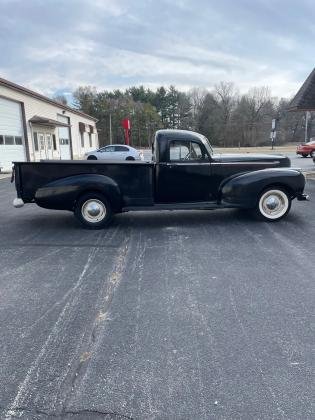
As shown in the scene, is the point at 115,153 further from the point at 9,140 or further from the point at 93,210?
the point at 93,210

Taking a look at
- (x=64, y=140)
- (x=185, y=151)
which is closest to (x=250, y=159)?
(x=185, y=151)

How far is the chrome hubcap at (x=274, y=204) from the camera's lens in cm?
723

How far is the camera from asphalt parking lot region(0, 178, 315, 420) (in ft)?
7.88

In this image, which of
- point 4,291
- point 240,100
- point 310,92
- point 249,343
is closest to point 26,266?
point 4,291

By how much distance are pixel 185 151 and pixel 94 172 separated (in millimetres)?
1905

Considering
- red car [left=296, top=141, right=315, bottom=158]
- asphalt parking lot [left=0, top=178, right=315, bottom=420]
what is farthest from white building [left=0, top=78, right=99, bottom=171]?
red car [left=296, top=141, right=315, bottom=158]

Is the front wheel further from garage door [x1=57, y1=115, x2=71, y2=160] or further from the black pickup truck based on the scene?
garage door [x1=57, y1=115, x2=71, y2=160]

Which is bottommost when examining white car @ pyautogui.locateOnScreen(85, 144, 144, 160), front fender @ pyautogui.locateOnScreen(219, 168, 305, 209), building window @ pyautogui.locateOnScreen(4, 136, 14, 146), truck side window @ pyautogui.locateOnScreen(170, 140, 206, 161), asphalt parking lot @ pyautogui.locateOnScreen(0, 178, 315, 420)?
asphalt parking lot @ pyautogui.locateOnScreen(0, 178, 315, 420)

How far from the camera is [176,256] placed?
17.4ft

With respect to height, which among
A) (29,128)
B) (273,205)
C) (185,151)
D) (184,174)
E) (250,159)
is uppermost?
(29,128)

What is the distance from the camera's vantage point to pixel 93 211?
274 inches

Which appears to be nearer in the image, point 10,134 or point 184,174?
point 184,174

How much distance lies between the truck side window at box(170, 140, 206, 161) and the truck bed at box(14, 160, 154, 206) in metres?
0.54

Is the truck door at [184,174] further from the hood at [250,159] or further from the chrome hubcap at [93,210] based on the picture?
the chrome hubcap at [93,210]
